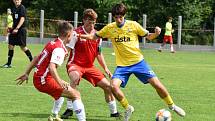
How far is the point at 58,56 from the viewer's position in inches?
324

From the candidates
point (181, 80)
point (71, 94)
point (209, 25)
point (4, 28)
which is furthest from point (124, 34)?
point (209, 25)

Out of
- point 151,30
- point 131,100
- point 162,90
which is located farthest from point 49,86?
point 151,30

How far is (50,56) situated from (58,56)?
12.4 inches

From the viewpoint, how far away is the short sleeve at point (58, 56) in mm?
8188

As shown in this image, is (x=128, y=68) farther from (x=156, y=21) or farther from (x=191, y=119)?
(x=156, y=21)

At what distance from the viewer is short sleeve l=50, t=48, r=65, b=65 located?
819 cm

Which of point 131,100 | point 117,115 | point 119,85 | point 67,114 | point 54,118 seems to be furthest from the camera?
point 131,100

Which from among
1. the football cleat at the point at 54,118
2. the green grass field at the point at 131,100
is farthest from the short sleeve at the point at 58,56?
the green grass field at the point at 131,100

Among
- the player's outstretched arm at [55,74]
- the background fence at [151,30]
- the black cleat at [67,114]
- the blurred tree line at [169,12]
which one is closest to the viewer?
the player's outstretched arm at [55,74]

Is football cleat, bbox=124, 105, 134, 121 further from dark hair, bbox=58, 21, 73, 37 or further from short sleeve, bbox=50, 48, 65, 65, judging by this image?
dark hair, bbox=58, 21, 73, 37

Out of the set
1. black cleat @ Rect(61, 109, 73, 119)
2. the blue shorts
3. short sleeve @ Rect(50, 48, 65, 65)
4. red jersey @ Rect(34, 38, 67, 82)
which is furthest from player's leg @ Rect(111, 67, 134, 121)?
short sleeve @ Rect(50, 48, 65, 65)

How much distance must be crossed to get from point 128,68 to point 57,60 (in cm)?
173

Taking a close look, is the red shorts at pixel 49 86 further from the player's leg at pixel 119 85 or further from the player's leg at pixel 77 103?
the player's leg at pixel 119 85

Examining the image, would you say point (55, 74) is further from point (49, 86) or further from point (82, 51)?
point (82, 51)
